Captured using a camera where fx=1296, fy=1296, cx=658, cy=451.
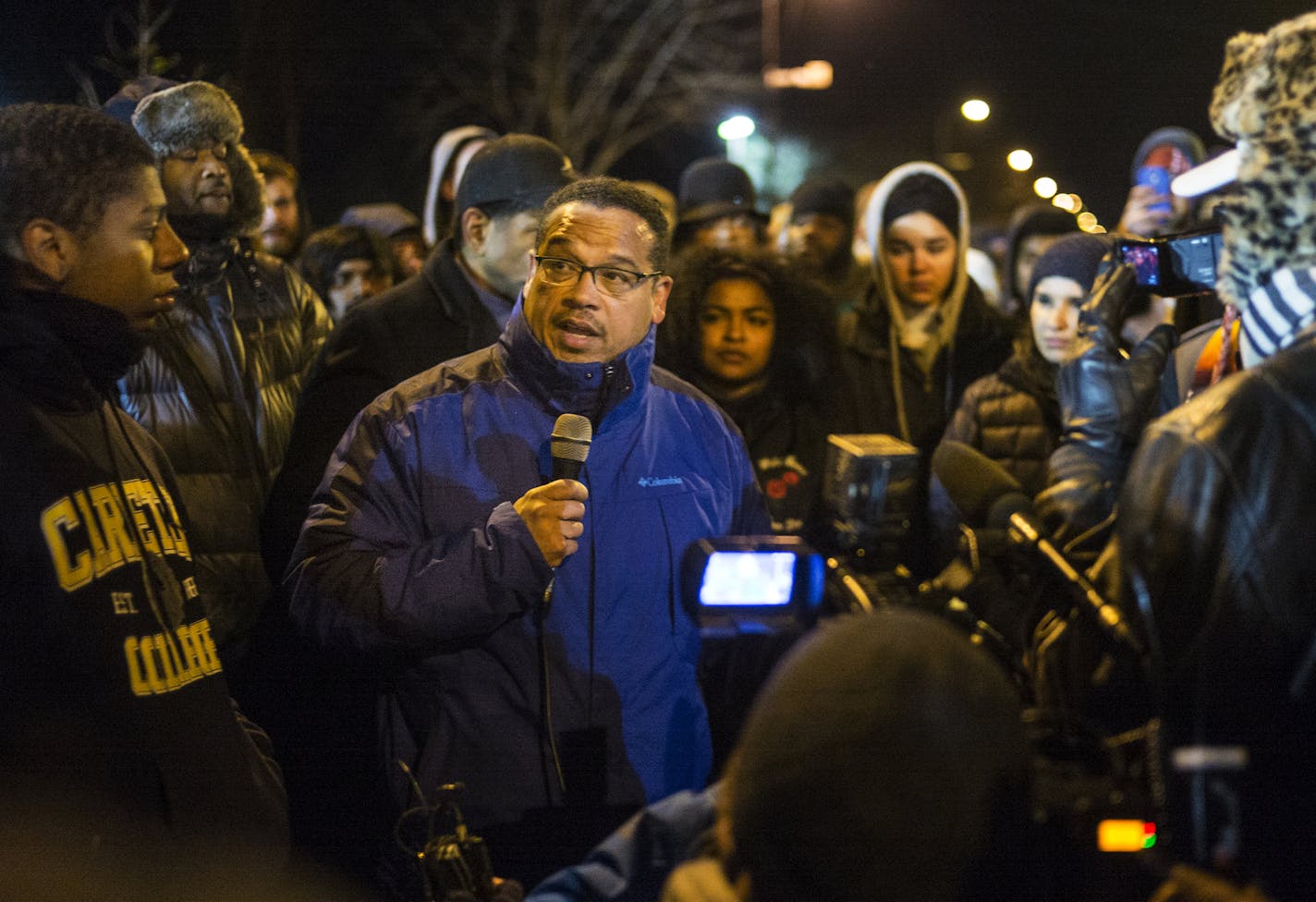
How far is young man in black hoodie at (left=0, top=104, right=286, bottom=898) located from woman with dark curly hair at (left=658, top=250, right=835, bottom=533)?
232 cm

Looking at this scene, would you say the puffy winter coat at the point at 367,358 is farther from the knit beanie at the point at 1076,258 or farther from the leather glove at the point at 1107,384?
the knit beanie at the point at 1076,258

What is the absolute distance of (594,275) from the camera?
10.3 ft

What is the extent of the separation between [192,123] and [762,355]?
2.10m

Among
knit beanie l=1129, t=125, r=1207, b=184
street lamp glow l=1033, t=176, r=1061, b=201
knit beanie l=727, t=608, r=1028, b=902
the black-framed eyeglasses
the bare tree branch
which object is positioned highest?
the bare tree branch

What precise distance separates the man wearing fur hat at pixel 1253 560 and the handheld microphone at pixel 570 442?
119 centimetres

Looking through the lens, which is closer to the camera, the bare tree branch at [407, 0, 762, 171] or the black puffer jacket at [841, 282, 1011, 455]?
the black puffer jacket at [841, 282, 1011, 455]

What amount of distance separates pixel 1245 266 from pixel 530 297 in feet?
5.55

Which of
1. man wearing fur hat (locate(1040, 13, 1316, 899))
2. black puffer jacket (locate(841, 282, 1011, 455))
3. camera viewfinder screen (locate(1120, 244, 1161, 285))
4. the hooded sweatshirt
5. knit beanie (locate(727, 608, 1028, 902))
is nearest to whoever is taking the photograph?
knit beanie (locate(727, 608, 1028, 902))

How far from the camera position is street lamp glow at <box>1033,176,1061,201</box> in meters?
13.5

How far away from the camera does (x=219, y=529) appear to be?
4.02 m

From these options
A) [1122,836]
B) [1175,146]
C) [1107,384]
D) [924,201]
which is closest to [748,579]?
[1122,836]

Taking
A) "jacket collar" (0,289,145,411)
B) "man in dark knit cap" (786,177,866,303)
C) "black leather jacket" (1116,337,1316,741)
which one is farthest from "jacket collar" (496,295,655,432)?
"man in dark knit cap" (786,177,866,303)

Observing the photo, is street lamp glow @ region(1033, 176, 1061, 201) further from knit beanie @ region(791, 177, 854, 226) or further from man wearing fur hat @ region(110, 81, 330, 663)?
man wearing fur hat @ region(110, 81, 330, 663)

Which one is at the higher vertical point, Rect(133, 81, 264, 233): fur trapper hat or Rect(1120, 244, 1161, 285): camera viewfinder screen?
Rect(133, 81, 264, 233): fur trapper hat
